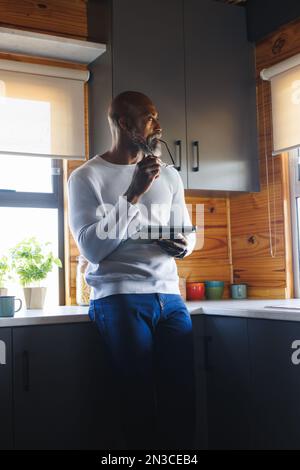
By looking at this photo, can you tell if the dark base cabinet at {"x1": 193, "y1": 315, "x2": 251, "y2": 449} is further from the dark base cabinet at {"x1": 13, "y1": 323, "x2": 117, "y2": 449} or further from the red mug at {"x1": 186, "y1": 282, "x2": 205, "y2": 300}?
the red mug at {"x1": 186, "y1": 282, "x2": 205, "y2": 300}

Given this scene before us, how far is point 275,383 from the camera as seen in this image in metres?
2.31

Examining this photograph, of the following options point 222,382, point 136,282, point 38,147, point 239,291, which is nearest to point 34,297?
point 38,147

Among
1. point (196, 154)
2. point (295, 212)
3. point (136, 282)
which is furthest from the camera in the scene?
point (295, 212)

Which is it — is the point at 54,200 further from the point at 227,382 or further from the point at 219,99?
the point at 227,382

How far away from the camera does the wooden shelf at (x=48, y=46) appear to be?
Answer: 2.72m

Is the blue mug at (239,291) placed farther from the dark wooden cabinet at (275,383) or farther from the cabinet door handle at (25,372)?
the cabinet door handle at (25,372)

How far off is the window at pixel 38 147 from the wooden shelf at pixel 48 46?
0.07 meters

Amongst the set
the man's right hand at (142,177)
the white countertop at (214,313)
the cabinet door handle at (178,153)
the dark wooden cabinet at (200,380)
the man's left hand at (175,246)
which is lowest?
the dark wooden cabinet at (200,380)

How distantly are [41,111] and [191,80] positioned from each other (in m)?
0.75

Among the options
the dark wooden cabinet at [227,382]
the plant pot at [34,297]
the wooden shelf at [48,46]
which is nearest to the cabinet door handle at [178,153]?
the wooden shelf at [48,46]

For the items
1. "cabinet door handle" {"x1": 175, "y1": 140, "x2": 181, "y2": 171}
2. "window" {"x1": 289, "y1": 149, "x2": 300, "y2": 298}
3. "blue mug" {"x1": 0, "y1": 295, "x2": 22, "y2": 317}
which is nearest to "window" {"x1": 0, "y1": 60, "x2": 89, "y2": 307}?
"cabinet door handle" {"x1": 175, "y1": 140, "x2": 181, "y2": 171}

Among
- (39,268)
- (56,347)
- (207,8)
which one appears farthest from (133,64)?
(56,347)

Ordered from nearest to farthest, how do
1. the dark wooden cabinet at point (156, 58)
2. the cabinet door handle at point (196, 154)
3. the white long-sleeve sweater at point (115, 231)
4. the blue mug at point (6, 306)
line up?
the white long-sleeve sweater at point (115, 231) → the blue mug at point (6, 306) → the dark wooden cabinet at point (156, 58) → the cabinet door handle at point (196, 154)
